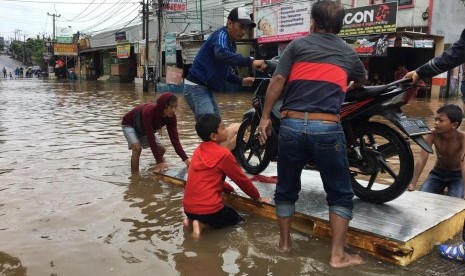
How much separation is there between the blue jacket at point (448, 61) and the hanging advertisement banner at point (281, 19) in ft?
56.0

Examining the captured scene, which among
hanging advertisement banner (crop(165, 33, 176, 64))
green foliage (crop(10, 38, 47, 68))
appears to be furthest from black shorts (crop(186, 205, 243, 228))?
green foliage (crop(10, 38, 47, 68))

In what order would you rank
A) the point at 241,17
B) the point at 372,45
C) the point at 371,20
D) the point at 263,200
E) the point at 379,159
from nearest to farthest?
1. the point at 379,159
2. the point at 263,200
3. the point at 241,17
4. the point at 372,45
5. the point at 371,20

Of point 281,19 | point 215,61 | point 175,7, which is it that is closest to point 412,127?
point 215,61

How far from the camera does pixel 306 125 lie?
2.79 m

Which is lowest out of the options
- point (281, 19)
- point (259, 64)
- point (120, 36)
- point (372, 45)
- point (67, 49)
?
point (259, 64)

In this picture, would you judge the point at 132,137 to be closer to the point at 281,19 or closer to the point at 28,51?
the point at 281,19

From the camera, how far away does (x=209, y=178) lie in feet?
11.7

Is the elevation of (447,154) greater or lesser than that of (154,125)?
lesser

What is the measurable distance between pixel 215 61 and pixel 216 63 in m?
0.04

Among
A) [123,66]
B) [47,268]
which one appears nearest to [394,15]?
[47,268]

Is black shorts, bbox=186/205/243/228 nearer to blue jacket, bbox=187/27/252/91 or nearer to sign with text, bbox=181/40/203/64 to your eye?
blue jacket, bbox=187/27/252/91

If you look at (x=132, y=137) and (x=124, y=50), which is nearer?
(x=132, y=137)

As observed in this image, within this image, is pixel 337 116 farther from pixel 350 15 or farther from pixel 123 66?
pixel 123 66

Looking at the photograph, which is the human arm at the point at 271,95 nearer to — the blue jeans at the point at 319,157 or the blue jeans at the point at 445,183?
the blue jeans at the point at 319,157
